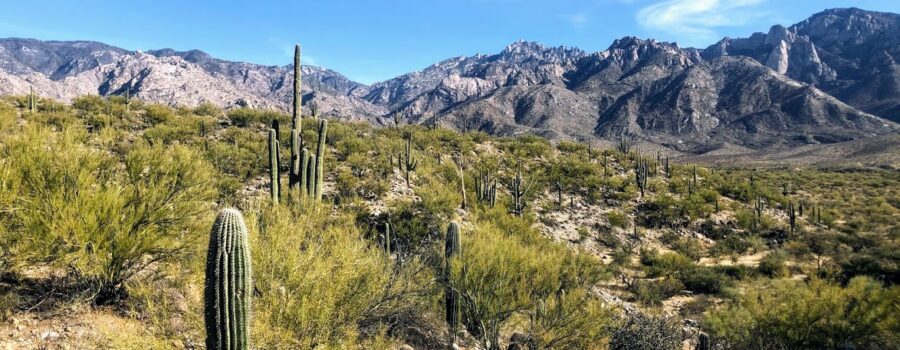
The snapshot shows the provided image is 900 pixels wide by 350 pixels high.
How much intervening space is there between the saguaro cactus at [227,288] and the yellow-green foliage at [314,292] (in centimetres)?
80

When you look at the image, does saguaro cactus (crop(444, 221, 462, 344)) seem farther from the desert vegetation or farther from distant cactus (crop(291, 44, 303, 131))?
distant cactus (crop(291, 44, 303, 131))

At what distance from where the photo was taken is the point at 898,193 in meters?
36.3

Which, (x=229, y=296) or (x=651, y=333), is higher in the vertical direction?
(x=229, y=296)

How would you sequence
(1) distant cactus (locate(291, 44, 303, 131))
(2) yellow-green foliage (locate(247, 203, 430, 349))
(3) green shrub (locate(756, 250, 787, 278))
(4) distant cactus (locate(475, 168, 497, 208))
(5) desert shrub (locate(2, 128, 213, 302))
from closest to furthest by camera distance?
(5) desert shrub (locate(2, 128, 213, 302)) < (2) yellow-green foliage (locate(247, 203, 430, 349)) < (1) distant cactus (locate(291, 44, 303, 131)) < (3) green shrub (locate(756, 250, 787, 278)) < (4) distant cactus (locate(475, 168, 497, 208))

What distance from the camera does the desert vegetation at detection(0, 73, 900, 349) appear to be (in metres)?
7.10

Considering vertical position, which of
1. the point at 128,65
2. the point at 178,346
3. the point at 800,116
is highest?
the point at 128,65

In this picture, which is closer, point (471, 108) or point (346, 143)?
point (346, 143)

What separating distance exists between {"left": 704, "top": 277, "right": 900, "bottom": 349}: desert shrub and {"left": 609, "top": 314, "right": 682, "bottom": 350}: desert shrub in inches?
64.1

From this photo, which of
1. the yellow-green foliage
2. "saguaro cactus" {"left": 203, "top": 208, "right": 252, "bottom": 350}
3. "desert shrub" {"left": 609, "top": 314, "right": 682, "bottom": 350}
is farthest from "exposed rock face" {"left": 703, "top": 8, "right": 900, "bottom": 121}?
"saguaro cactus" {"left": 203, "top": 208, "right": 252, "bottom": 350}

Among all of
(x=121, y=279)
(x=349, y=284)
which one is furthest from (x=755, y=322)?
(x=121, y=279)

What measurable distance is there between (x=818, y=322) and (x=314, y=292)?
11.9 meters

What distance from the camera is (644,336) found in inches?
452

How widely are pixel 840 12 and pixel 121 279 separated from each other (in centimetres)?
25184

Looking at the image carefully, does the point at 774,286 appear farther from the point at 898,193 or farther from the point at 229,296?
the point at 898,193
